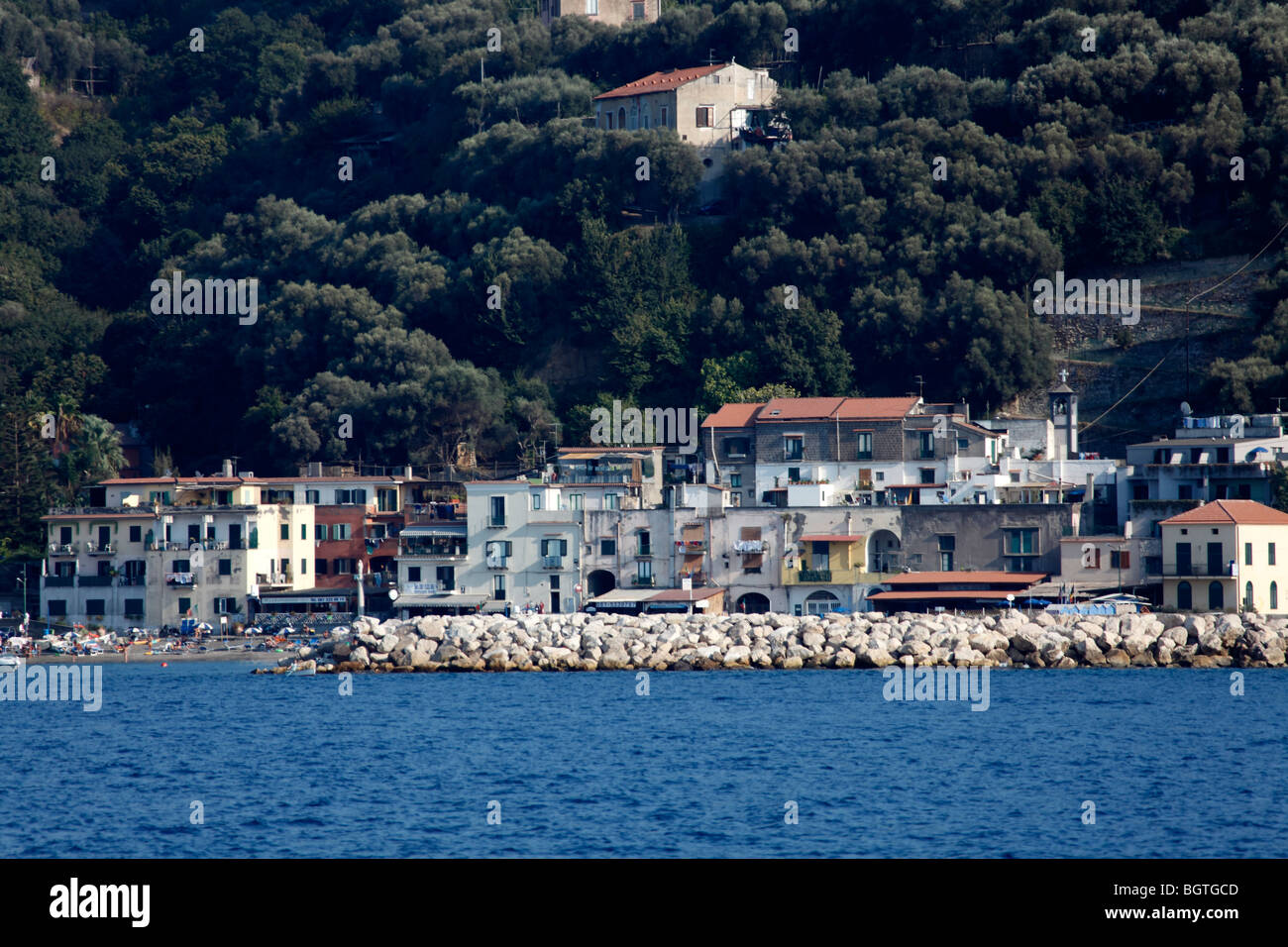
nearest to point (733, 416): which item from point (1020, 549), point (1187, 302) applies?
point (1020, 549)

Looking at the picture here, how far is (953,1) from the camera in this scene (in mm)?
86188

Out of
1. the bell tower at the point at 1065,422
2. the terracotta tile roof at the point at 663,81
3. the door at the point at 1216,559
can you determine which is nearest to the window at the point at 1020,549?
the door at the point at 1216,559

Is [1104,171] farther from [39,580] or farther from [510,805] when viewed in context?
[510,805]

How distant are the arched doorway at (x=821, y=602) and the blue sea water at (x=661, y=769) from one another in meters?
9.72

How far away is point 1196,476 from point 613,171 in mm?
34474

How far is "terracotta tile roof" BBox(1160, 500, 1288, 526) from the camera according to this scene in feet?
169

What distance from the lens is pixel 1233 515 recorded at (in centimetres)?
5153

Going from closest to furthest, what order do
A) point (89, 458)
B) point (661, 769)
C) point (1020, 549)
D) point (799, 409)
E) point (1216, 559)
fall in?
point (661, 769)
point (1216, 559)
point (1020, 549)
point (799, 409)
point (89, 458)

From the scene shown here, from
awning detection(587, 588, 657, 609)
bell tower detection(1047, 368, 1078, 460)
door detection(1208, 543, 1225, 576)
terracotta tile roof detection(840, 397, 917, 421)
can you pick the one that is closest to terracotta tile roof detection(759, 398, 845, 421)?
terracotta tile roof detection(840, 397, 917, 421)

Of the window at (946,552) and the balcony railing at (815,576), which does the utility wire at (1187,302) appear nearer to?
the window at (946,552)

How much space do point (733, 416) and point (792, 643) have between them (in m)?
17.5

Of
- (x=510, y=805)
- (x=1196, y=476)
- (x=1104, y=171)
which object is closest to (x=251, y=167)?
(x=1104, y=171)

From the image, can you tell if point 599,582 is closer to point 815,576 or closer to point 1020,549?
point 815,576

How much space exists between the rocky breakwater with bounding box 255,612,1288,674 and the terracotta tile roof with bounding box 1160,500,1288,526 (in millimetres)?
3210
